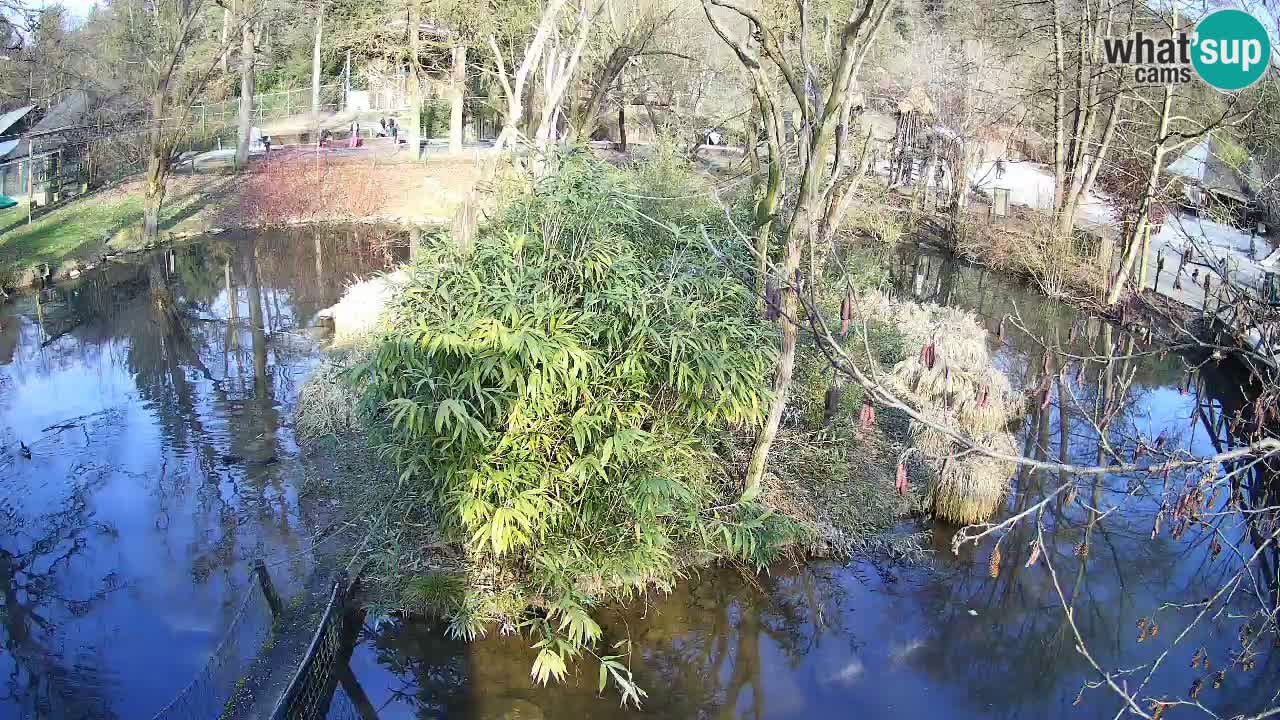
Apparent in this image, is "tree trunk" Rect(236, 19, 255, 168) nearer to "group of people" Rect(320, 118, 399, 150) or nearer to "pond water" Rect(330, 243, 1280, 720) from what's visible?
"group of people" Rect(320, 118, 399, 150)

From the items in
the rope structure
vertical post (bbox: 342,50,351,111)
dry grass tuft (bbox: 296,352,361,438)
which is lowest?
the rope structure

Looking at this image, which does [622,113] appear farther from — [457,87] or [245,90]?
[245,90]

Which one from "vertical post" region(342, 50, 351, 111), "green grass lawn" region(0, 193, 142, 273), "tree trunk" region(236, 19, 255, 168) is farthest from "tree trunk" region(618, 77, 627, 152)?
"green grass lawn" region(0, 193, 142, 273)

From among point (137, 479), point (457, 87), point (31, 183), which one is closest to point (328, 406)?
point (137, 479)

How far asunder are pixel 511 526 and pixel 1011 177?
24.8 metres

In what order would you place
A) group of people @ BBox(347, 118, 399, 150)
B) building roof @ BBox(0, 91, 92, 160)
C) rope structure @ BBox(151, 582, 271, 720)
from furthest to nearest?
group of people @ BBox(347, 118, 399, 150) → building roof @ BBox(0, 91, 92, 160) → rope structure @ BBox(151, 582, 271, 720)

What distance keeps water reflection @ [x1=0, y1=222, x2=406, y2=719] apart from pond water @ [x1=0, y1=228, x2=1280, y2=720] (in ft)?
0.10

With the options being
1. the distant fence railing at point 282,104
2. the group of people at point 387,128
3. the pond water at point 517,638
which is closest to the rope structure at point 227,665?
the pond water at point 517,638

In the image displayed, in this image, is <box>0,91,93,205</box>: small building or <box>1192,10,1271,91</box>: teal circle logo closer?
<box>1192,10,1271,91</box>: teal circle logo

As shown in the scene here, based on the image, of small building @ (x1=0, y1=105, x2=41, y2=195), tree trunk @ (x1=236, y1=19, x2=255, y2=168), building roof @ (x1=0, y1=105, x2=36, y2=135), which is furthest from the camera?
tree trunk @ (x1=236, y1=19, x2=255, y2=168)

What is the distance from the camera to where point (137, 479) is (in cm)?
1092

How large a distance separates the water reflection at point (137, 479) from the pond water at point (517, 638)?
0.03 m

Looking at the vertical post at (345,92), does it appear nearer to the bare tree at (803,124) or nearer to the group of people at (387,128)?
the group of people at (387,128)

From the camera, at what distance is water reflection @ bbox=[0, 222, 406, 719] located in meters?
7.98
